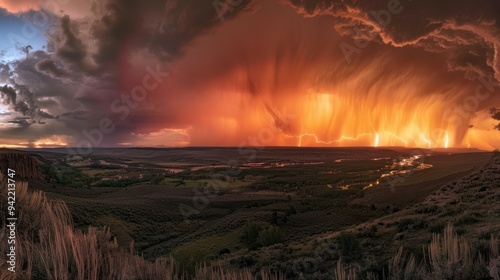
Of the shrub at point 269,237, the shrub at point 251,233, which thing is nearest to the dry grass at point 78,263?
the shrub at point 269,237

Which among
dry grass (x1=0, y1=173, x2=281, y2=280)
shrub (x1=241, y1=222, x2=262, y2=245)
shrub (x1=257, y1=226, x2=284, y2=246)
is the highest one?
dry grass (x1=0, y1=173, x2=281, y2=280)

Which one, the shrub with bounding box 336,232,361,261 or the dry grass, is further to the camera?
the shrub with bounding box 336,232,361,261

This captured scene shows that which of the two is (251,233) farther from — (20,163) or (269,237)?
(20,163)

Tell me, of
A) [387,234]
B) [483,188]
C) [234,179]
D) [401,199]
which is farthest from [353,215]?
[234,179]

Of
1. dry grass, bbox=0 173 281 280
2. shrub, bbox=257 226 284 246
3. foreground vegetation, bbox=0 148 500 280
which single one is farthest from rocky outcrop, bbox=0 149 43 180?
dry grass, bbox=0 173 281 280

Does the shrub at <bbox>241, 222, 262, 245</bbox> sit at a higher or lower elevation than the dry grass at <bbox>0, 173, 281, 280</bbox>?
lower

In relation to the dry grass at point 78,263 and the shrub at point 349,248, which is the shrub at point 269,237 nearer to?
the shrub at point 349,248

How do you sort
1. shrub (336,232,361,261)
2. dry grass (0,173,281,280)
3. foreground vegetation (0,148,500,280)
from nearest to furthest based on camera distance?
dry grass (0,173,281,280) < foreground vegetation (0,148,500,280) < shrub (336,232,361,261)

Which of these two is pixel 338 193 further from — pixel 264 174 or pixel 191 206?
pixel 264 174

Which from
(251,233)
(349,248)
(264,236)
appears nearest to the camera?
(349,248)

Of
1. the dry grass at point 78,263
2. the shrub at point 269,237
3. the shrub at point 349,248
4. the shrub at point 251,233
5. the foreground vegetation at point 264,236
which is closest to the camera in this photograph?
the dry grass at point 78,263

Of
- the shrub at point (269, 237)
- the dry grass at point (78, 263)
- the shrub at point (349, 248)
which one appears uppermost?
the dry grass at point (78, 263)

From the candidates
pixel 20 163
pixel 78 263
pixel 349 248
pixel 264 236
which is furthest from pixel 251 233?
pixel 20 163

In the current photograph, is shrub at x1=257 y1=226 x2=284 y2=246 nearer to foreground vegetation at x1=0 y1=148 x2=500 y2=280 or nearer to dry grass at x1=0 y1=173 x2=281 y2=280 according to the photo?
foreground vegetation at x1=0 y1=148 x2=500 y2=280
